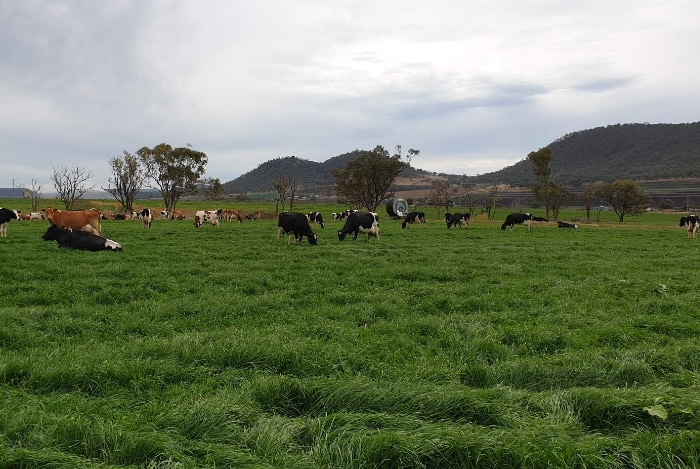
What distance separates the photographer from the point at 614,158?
152875mm

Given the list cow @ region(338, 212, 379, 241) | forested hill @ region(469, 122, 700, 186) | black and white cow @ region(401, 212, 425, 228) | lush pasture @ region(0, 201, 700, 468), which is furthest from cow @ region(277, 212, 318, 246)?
forested hill @ region(469, 122, 700, 186)

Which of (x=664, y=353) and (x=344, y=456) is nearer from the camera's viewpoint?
(x=344, y=456)

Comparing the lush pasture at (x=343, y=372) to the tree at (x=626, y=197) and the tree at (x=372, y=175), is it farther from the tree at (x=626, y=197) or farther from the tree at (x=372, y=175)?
the tree at (x=626, y=197)

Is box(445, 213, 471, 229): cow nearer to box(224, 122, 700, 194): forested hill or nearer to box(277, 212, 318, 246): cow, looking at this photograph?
box(277, 212, 318, 246): cow

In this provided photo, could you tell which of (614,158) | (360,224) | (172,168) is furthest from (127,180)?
(614,158)

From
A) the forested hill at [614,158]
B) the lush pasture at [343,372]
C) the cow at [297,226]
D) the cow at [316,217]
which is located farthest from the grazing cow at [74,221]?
the forested hill at [614,158]

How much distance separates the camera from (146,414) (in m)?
3.86

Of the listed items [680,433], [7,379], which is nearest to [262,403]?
[7,379]

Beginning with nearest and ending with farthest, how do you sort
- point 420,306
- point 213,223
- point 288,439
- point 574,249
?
point 288,439 → point 420,306 → point 574,249 → point 213,223

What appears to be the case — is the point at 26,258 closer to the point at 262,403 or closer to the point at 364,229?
the point at 262,403

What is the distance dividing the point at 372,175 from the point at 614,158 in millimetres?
124782

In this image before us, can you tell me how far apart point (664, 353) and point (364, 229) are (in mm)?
18514

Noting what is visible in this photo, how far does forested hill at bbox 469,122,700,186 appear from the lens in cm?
12988

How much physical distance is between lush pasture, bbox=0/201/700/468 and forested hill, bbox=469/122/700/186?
132 m
